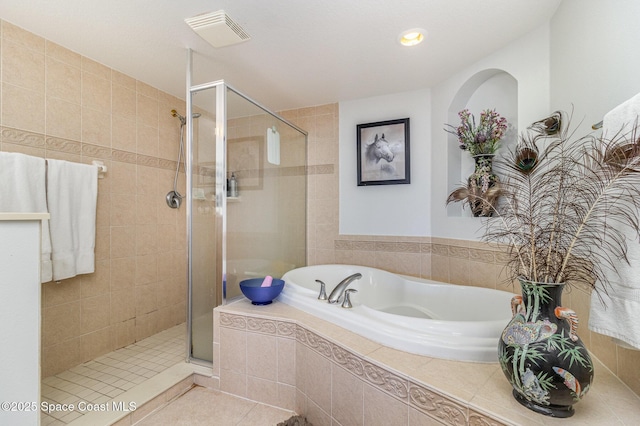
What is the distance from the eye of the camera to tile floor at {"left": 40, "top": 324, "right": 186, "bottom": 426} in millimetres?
1588

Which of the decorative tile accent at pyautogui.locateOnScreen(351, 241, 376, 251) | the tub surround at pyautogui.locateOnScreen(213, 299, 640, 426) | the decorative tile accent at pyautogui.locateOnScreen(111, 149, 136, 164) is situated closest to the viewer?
the tub surround at pyautogui.locateOnScreen(213, 299, 640, 426)

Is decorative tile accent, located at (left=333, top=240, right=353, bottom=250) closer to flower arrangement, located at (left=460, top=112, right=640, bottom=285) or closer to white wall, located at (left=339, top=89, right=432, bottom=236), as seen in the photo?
white wall, located at (left=339, top=89, right=432, bottom=236)

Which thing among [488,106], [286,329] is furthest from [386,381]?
[488,106]

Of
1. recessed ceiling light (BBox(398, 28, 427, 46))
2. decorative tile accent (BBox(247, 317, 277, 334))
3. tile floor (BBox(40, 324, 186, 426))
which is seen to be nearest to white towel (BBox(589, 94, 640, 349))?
recessed ceiling light (BBox(398, 28, 427, 46))

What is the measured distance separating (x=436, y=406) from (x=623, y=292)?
667 mm

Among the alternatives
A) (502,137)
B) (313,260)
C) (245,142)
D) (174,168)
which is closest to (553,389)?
(502,137)

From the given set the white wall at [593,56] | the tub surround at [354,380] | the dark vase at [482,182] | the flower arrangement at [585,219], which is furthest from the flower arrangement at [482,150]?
the tub surround at [354,380]

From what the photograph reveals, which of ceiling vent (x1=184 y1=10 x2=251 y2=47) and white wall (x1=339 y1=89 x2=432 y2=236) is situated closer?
ceiling vent (x1=184 y1=10 x2=251 y2=47)

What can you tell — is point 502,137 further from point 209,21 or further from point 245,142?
point 209,21

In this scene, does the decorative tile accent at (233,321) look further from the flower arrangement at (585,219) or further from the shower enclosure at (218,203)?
the flower arrangement at (585,219)

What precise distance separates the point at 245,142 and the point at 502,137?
1912 mm

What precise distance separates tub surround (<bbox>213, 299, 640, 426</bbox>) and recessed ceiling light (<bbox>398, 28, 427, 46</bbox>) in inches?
70.7

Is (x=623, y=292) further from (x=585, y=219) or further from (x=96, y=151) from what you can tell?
(x=96, y=151)

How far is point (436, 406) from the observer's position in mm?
958
